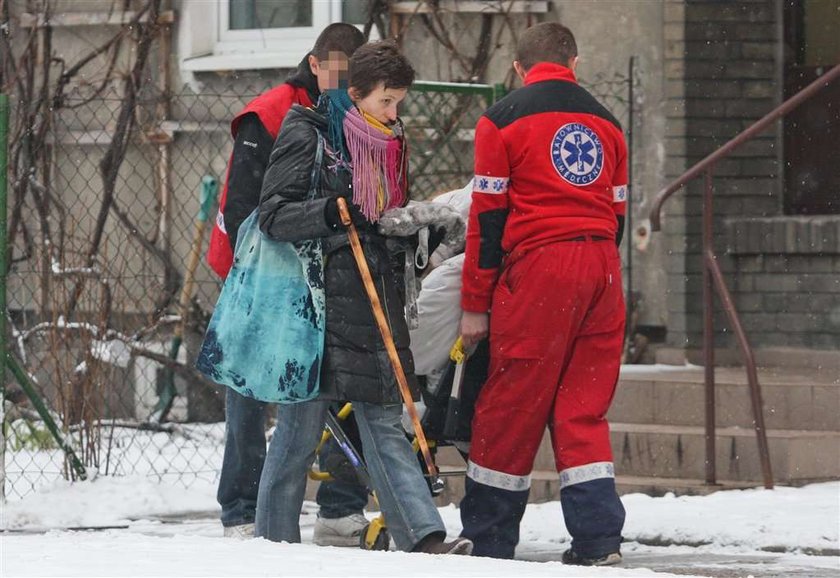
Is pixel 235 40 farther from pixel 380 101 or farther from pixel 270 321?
pixel 270 321

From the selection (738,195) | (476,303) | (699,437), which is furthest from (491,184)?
(738,195)

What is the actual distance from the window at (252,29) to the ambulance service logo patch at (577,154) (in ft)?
15.8

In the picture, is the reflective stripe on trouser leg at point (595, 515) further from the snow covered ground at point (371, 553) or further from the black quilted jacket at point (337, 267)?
the black quilted jacket at point (337, 267)

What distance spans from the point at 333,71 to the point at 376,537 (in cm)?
165

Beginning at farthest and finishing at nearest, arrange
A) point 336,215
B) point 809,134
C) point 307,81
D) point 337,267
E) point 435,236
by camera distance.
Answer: point 809,134 → point 307,81 → point 435,236 → point 337,267 → point 336,215

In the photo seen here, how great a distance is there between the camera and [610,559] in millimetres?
5703

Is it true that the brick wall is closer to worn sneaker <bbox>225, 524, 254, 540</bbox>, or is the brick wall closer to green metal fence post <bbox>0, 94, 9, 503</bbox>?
green metal fence post <bbox>0, 94, 9, 503</bbox>

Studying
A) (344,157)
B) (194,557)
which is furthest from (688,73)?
(194,557)

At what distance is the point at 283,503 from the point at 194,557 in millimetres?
921

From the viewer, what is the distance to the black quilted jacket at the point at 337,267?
5.25 meters

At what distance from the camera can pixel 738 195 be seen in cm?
971

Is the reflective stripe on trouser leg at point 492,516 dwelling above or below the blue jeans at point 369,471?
below

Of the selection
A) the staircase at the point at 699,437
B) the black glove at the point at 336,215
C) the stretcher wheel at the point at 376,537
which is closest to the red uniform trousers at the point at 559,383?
the stretcher wheel at the point at 376,537

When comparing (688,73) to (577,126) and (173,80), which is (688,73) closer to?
(173,80)
